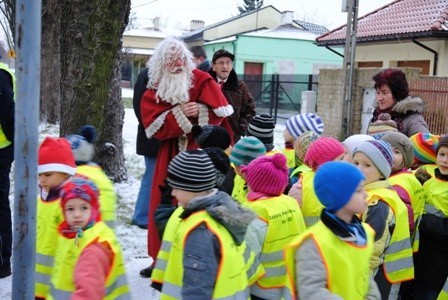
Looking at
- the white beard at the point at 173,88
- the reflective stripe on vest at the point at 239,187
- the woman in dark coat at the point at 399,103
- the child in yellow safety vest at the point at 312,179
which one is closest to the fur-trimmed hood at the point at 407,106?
the woman in dark coat at the point at 399,103

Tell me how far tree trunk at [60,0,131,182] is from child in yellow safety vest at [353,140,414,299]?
184 inches

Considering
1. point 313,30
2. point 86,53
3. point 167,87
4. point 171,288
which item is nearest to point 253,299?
point 171,288

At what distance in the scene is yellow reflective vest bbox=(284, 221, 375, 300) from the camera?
2410mm

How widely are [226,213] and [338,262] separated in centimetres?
52

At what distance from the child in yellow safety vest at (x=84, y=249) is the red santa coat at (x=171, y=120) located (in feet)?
5.79

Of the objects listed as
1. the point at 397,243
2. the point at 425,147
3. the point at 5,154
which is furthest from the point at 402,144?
the point at 5,154

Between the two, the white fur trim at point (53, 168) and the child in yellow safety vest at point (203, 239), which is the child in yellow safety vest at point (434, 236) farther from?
the white fur trim at point (53, 168)

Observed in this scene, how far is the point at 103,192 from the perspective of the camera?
3.26m

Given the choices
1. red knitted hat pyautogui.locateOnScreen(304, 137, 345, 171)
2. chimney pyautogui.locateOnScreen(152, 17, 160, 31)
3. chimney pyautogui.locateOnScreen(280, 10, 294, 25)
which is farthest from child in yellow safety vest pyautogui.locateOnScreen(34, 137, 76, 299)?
chimney pyautogui.locateOnScreen(152, 17, 160, 31)

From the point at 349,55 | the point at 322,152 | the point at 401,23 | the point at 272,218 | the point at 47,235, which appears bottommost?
the point at 47,235

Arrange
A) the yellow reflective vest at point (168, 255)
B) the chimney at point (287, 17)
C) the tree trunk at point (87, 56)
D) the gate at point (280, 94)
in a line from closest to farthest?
the yellow reflective vest at point (168, 255) → the tree trunk at point (87, 56) → the gate at point (280, 94) → the chimney at point (287, 17)

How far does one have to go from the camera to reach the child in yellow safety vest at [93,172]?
10.4 ft

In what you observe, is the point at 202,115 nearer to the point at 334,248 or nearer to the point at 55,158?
the point at 55,158

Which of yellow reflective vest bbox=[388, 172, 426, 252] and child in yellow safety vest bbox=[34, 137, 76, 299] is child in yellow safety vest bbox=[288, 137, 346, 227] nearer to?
yellow reflective vest bbox=[388, 172, 426, 252]
